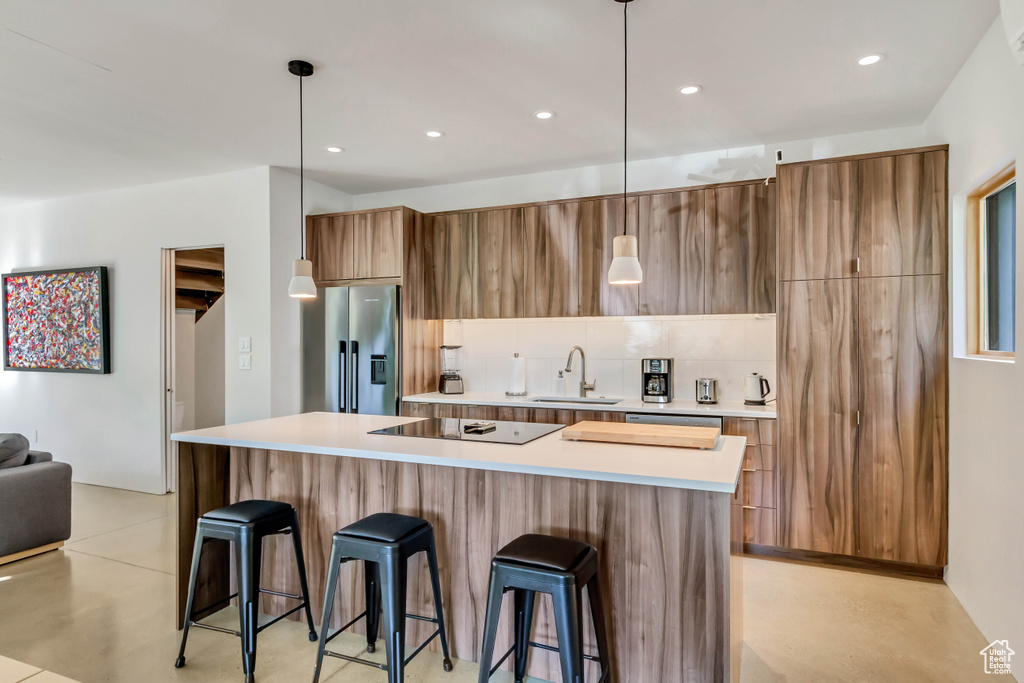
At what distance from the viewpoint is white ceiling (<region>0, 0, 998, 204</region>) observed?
7.89 ft

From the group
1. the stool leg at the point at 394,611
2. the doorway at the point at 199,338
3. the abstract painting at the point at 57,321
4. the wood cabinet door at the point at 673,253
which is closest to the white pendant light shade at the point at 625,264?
the stool leg at the point at 394,611

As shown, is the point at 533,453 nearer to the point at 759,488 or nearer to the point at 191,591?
the point at 191,591

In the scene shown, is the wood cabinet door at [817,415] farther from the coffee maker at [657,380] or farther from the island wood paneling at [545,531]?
the island wood paneling at [545,531]

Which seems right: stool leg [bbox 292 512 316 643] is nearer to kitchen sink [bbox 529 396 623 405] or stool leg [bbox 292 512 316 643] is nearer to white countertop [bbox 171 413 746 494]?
white countertop [bbox 171 413 746 494]

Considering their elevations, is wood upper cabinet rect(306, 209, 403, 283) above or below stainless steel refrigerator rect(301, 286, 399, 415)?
above

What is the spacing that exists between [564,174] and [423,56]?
211 centimetres

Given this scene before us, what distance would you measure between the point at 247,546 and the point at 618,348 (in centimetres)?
302

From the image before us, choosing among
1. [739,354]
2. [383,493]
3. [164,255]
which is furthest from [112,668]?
[739,354]

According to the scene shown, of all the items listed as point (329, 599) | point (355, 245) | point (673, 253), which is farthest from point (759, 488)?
point (355, 245)

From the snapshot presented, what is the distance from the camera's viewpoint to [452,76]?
9.75ft

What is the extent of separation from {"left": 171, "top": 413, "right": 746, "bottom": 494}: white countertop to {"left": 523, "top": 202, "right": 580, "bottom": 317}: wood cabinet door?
6.05 feet

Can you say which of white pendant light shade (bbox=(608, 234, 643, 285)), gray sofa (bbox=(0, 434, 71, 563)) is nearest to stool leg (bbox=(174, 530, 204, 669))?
gray sofa (bbox=(0, 434, 71, 563))

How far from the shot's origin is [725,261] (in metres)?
3.93

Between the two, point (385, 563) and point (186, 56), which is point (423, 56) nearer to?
point (186, 56)
